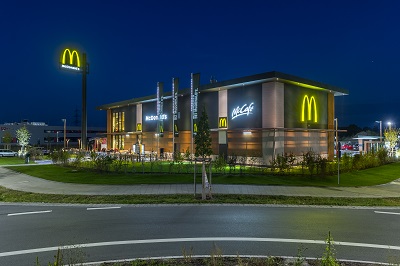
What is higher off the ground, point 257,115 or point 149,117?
point 149,117

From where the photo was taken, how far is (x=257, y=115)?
2909 centimetres

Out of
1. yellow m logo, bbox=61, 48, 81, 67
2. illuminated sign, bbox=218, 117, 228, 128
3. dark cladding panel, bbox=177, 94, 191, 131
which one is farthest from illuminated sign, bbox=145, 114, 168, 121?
yellow m logo, bbox=61, 48, 81, 67

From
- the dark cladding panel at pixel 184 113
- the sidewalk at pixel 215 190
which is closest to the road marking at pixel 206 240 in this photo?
the sidewalk at pixel 215 190

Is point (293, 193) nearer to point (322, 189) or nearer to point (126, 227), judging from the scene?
point (322, 189)

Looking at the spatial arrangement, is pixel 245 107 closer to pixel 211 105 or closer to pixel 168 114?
pixel 211 105

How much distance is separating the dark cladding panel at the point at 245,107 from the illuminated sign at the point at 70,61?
18139 mm

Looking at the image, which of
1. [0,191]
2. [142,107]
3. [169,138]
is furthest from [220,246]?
[142,107]

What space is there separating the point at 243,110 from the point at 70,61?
67.7ft

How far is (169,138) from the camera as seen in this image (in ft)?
133

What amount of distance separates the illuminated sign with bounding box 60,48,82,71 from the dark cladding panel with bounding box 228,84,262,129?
18139 millimetres

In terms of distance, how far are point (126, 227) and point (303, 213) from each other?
5964 mm

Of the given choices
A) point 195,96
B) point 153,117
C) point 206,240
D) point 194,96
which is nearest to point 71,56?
point 153,117

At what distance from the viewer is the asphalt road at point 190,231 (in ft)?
22.5

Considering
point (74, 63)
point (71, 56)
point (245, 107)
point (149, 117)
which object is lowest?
point (245, 107)
